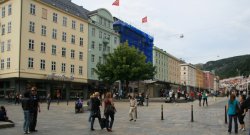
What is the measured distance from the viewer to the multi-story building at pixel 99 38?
201 feet

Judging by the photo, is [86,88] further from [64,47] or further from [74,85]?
[64,47]

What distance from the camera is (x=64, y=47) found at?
179 feet

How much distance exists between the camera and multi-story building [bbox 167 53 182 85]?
11126cm

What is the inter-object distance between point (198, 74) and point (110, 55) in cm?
10882

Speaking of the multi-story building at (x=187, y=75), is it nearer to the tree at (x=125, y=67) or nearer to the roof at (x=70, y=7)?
the roof at (x=70, y=7)

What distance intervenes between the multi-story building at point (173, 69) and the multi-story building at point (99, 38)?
45338 millimetres

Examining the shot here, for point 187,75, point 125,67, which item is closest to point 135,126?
point 125,67

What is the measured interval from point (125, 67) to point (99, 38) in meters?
13.7

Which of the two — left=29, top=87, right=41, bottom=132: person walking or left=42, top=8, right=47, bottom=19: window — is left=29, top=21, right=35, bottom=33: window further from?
left=29, top=87, right=41, bottom=132: person walking

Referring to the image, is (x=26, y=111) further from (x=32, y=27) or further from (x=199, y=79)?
(x=199, y=79)

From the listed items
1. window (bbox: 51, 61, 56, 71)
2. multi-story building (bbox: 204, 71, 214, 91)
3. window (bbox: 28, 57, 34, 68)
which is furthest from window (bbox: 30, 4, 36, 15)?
multi-story building (bbox: 204, 71, 214, 91)

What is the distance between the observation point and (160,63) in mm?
100062

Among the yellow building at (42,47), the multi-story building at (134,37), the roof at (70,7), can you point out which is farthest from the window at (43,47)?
the multi-story building at (134,37)

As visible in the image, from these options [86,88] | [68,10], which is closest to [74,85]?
[86,88]
